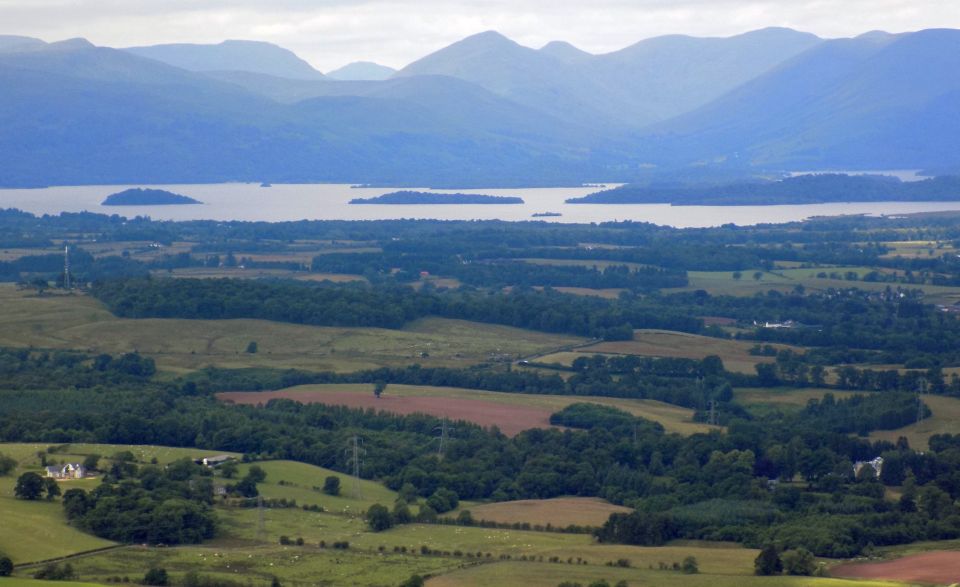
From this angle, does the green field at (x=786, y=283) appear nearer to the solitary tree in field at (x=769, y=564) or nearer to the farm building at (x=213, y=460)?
the farm building at (x=213, y=460)

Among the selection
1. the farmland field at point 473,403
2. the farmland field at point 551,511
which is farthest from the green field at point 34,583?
the farmland field at point 473,403

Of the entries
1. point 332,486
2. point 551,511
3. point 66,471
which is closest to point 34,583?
point 66,471

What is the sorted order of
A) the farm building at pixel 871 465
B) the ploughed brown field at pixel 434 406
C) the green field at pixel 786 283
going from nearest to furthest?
the farm building at pixel 871 465 < the ploughed brown field at pixel 434 406 < the green field at pixel 786 283

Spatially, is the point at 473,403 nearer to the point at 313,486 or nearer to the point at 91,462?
the point at 313,486

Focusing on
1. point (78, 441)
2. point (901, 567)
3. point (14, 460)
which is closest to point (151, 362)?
point (78, 441)

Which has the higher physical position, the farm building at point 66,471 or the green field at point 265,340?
the green field at point 265,340

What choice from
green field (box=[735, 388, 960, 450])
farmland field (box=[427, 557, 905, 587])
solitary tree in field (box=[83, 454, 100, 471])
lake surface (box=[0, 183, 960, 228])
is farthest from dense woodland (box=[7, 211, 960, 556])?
lake surface (box=[0, 183, 960, 228])
